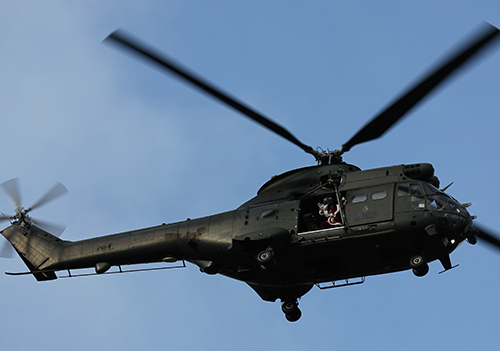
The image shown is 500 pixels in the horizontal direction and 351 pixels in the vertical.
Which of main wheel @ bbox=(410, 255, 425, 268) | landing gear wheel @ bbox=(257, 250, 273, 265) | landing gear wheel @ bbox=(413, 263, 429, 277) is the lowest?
landing gear wheel @ bbox=(413, 263, 429, 277)

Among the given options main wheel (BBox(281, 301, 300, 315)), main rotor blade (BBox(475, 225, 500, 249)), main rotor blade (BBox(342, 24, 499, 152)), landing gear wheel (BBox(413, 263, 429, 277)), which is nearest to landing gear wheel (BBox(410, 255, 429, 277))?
landing gear wheel (BBox(413, 263, 429, 277))

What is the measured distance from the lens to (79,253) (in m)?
27.6

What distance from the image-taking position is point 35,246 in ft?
95.9

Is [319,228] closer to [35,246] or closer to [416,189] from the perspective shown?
[416,189]

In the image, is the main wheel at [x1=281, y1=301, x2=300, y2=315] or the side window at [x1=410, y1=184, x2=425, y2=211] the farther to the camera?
the main wheel at [x1=281, y1=301, x2=300, y2=315]

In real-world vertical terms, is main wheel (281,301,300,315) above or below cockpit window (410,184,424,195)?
below

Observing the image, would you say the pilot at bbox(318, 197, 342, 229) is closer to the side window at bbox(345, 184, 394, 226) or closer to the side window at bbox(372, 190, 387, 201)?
the side window at bbox(345, 184, 394, 226)

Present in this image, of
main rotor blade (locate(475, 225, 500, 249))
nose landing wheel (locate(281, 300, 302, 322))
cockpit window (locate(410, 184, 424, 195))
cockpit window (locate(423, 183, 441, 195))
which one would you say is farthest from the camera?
nose landing wheel (locate(281, 300, 302, 322))

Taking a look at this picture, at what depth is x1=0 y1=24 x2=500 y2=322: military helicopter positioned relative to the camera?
74.4ft

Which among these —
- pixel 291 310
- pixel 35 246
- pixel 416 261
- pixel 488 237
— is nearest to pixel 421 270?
pixel 416 261

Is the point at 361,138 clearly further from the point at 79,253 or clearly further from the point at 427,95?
the point at 79,253

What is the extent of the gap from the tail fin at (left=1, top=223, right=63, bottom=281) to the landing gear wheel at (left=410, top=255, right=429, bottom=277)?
1401 centimetres

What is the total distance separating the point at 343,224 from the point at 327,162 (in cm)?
396

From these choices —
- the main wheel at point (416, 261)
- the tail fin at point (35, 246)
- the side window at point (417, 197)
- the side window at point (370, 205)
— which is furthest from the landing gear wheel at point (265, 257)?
the tail fin at point (35, 246)
